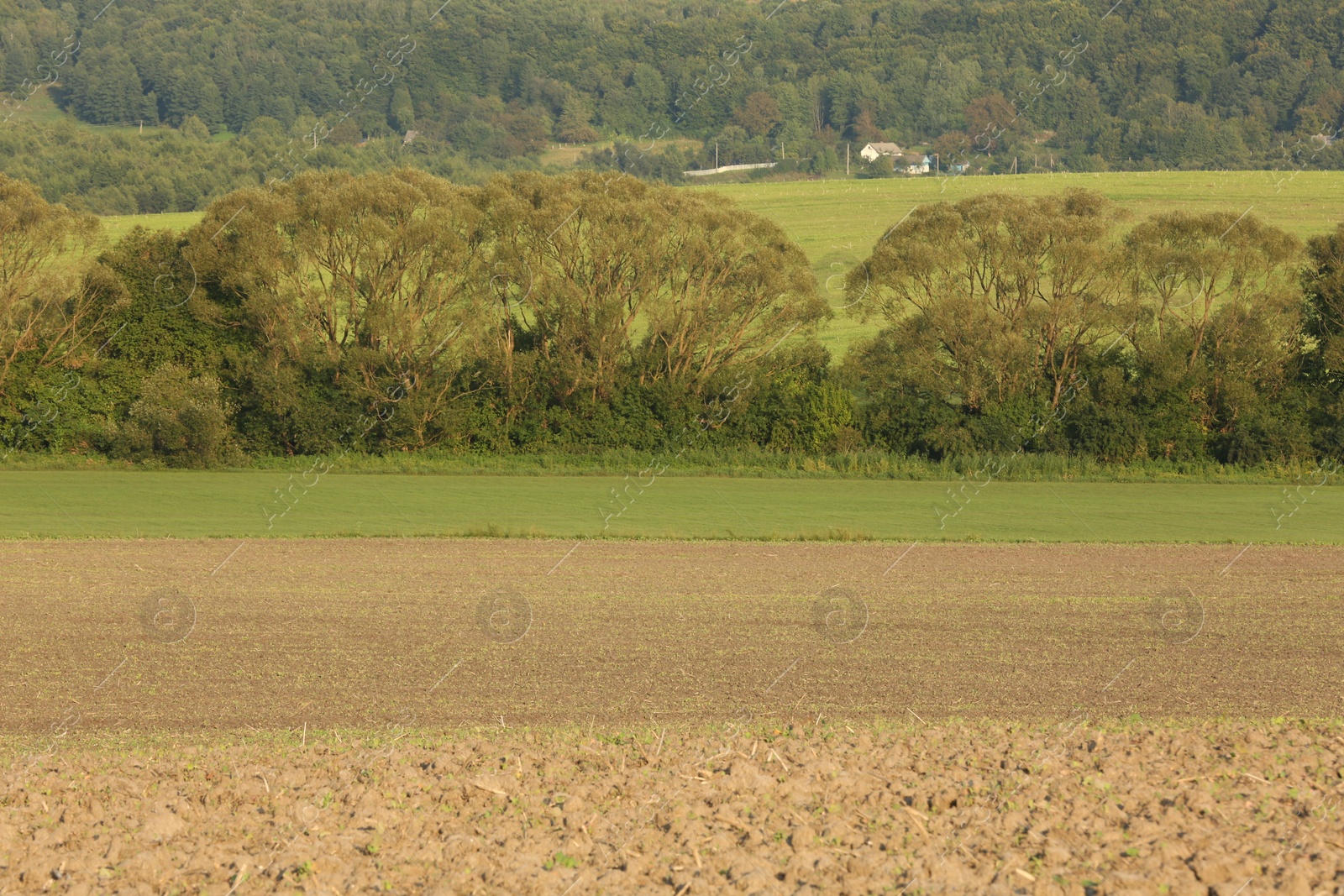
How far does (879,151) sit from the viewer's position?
125 m

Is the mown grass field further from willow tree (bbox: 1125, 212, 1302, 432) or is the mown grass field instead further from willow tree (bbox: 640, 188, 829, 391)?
willow tree (bbox: 640, 188, 829, 391)

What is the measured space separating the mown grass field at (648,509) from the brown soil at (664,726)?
5.30 m

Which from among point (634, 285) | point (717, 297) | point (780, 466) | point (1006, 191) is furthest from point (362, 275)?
point (1006, 191)

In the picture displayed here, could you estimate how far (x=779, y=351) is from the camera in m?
47.6

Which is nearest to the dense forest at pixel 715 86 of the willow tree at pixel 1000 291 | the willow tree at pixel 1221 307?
the willow tree at pixel 1000 291

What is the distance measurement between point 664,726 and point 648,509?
23154 mm

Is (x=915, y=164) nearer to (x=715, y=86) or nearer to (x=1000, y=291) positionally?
(x=715, y=86)

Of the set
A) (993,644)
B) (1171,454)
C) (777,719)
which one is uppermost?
(777,719)

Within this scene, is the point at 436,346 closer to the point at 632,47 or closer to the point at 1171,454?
the point at 1171,454

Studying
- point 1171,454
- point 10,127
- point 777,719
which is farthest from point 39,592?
point 10,127

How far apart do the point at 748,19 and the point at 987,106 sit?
170ft

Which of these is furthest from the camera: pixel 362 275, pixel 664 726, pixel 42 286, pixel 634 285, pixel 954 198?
pixel 954 198

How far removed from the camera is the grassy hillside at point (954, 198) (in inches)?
3164

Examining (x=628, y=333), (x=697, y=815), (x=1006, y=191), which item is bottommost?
(x=1006, y=191)
